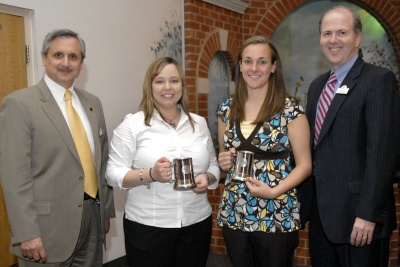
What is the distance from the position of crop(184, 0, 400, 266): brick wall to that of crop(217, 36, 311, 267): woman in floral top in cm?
179

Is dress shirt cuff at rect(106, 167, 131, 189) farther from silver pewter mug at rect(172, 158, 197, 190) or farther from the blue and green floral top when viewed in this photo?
the blue and green floral top

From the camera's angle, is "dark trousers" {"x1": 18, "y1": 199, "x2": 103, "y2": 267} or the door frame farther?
the door frame

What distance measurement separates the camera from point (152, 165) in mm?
2088

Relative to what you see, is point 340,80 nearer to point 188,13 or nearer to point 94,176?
point 94,176

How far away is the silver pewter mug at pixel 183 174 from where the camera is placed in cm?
196

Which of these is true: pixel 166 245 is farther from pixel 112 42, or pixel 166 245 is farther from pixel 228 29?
pixel 228 29

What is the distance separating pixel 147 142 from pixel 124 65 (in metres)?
1.89

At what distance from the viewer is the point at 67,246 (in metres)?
2.07

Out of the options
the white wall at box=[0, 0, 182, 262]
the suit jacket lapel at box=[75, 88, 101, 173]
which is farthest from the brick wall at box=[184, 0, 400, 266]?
the suit jacket lapel at box=[75, 88, 101, 173]

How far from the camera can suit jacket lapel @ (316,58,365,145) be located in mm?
1937

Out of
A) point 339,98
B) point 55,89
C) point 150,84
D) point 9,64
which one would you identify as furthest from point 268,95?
point 9,64

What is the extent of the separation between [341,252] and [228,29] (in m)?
3.99

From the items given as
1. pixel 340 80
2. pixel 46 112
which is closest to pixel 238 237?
pixel 340 80

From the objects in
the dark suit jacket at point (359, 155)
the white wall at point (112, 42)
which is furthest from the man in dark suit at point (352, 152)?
the white wall at point (112, 42)
